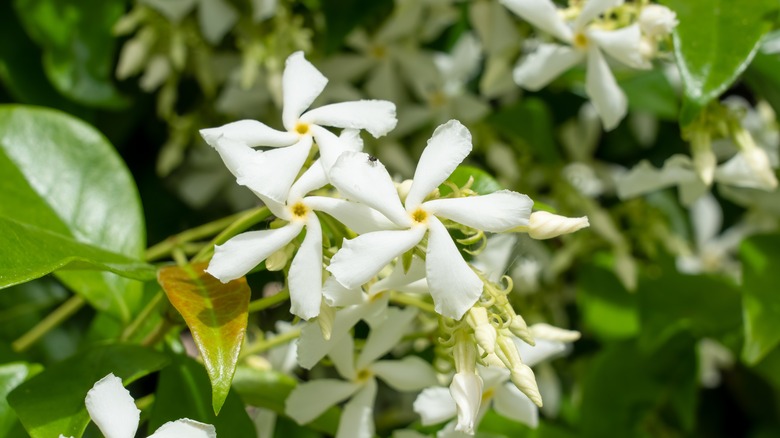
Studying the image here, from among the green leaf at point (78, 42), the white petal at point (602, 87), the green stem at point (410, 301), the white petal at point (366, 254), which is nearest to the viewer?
the white petal at point (366, 254)

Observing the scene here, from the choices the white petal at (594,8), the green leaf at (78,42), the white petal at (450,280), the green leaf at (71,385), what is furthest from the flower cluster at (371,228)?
the green leaf at (78,42)

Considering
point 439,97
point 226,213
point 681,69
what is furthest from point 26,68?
point 681,69

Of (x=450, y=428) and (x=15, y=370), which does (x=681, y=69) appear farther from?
(x=15, y=370)

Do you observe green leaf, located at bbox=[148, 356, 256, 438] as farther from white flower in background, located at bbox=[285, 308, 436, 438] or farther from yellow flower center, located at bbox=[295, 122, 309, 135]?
yellow flower center, located at bbox=[295, 122, 309, 135]

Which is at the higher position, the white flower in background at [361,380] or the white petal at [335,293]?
the white petal at [335,293]

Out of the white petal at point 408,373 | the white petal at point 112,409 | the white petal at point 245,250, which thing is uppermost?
the white petal at point 245,250

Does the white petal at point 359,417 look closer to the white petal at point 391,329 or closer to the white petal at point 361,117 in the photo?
the white petal at point 391,329

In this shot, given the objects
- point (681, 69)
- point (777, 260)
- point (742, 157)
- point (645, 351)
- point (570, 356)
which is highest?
point (681, 69)

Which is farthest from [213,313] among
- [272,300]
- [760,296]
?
[760,296]
